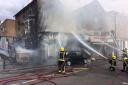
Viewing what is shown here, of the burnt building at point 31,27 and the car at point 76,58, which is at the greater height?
the burnt building at point 31,27

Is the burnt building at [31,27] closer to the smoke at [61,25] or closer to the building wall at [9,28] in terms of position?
the smoke at [61,25]

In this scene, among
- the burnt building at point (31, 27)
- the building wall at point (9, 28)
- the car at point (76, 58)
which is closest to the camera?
the car at point (76, 58)

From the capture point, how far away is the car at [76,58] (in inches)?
640

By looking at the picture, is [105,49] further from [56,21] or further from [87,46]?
[56,21]

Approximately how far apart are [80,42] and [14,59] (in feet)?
18.9

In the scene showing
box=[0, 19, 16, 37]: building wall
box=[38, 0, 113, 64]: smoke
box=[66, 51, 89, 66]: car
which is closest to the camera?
box=[38, 0, 113, 64]: smoke

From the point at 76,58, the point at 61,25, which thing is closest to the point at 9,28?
the point at 61,25

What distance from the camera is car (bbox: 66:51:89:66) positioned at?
53.3ft

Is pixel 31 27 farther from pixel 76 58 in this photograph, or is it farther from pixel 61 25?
pixel 76 58

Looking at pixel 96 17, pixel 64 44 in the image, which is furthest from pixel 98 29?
pixel 64 44

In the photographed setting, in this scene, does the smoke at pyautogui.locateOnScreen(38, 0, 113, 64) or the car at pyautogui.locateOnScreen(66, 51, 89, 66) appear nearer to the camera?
the smoke at pyautogui.locateOnScreen(38, 0, 113, 64)

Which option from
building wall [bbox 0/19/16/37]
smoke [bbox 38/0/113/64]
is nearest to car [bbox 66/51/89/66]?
smoke [bbox 38/0/113/64]

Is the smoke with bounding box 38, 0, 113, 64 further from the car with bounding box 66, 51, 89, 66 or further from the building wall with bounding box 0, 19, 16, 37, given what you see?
the building wall with bounding box 0, 19, 16, 37

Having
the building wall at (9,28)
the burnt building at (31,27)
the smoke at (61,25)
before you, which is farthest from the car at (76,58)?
the building wall at (9,28)
